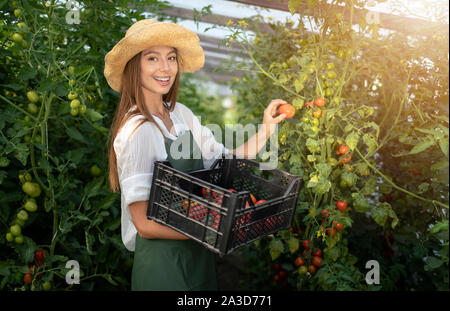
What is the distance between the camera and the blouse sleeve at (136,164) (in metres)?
1.38

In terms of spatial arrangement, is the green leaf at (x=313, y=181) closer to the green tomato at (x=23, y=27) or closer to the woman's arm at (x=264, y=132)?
the woman's arm at (x=264, y=132)

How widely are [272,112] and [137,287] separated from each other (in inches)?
39.3

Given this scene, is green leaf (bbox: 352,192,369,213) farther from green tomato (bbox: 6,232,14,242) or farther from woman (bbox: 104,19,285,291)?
green tomato (bbox: 6,232,14,242)

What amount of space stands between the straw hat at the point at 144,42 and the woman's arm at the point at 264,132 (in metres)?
0.44

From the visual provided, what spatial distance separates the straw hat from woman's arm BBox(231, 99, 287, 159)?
44cm

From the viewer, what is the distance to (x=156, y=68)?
155cm

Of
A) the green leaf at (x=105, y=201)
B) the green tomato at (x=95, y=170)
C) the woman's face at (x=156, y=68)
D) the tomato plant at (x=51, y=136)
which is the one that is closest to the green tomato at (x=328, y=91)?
the woman's face at (x=156, y=68)

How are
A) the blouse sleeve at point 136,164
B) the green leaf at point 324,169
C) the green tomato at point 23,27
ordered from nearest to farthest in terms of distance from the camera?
the blouse sleeve at point 136,164
the green tomato at point 23,27
the green leaf at point 324,169

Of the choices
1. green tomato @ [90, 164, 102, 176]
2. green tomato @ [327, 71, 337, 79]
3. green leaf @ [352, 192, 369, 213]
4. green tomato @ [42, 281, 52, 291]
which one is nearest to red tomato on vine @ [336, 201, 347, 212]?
green leaf @ [352, 192, 369, 213]

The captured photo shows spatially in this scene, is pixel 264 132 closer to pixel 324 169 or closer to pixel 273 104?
pixel 273 104

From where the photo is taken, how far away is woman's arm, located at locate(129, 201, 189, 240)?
4.60 feet

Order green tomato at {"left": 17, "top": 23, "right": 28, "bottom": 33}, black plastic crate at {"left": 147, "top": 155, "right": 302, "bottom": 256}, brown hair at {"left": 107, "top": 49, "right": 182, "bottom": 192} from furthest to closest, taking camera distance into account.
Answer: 1. green tomato at {"left": 17, "top": 23, "right": 28, "bottom": 33}
2. brown hair at {"left": 107, "top": 49, "right": 182, "bottom": 192}
3. black plastic crate at {"left": 147, "top": 155, "right": 302, "bottom": 256}
